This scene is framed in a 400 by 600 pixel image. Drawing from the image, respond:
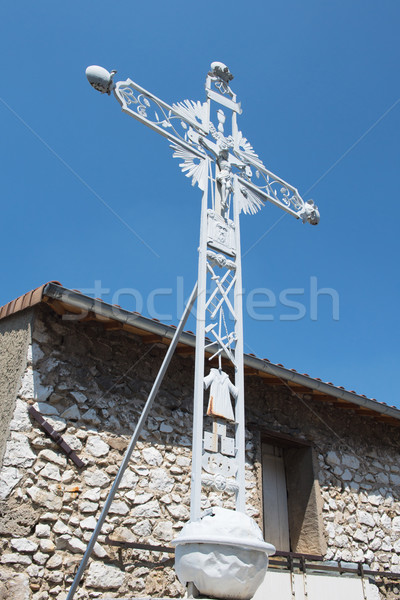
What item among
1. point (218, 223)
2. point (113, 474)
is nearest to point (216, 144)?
point (218, 223)

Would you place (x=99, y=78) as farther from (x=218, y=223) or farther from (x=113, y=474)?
(x=113, y=474)

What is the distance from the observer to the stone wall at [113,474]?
12.0 ft

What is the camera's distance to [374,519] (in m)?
5.76

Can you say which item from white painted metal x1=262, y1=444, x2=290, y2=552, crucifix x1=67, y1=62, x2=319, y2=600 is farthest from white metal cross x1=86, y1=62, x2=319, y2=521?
white painted metal x1=262, y1=444, x2=290, y2=552

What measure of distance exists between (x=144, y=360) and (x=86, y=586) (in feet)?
6.62

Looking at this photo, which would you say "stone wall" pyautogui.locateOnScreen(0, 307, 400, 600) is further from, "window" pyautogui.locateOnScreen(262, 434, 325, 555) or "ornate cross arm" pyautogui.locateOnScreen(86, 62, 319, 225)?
"ornate cross arm" pyautogui.locateOnScreen(86, 62, 319, 225)

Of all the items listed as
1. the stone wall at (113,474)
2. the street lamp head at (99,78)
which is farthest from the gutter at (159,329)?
the street lamp head at (99,78)

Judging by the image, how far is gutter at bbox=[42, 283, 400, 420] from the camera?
13.1 ft

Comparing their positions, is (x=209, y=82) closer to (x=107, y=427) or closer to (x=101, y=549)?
(x=107, y=427)

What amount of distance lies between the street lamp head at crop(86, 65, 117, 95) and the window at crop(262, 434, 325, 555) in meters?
4.02

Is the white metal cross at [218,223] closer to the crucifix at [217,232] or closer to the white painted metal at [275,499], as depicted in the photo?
the crucifix at [217,232]

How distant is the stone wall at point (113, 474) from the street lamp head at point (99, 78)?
205 centimetres

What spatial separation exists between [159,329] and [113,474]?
4.36 feet

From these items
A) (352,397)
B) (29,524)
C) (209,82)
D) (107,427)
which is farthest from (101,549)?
(209,82)
